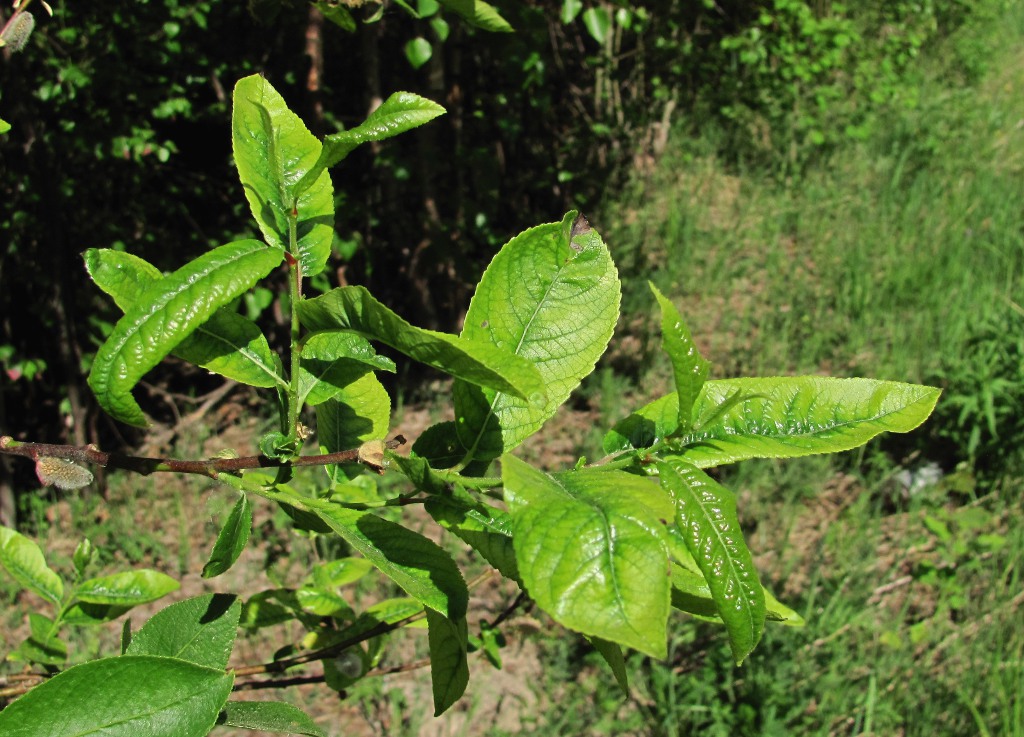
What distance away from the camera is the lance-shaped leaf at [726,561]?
1.72 ft

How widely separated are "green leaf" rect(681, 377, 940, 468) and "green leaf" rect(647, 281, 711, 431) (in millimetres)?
54

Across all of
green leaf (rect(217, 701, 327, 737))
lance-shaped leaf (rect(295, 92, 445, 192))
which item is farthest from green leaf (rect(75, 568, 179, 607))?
lance-shaped leaf (rect(295, 92, 445, 192))

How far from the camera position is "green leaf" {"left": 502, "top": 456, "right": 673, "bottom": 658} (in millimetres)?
423

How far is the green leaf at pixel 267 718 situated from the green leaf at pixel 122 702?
0.16 meters

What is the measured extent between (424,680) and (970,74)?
5.77 m

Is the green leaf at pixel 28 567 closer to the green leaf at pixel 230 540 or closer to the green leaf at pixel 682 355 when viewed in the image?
the green leaf at pixel 230 540

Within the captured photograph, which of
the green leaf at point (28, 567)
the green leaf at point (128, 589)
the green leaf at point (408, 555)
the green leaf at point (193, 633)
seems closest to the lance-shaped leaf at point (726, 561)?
the green leaf at point (408, 555)

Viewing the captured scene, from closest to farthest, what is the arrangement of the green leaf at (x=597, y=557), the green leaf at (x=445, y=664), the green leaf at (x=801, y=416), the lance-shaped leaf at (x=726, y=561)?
the green leaf at (x=597, y=557) < the lance-shaped leaf at (x=726, y=561) < the green leaf at (x=801, y=416) < the green leaf at (x=445, y=664)

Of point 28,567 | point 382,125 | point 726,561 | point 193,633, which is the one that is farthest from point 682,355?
point 28,567

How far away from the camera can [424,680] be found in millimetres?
2742

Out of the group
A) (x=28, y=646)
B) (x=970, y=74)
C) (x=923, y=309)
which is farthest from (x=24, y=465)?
(x=970, y=74)

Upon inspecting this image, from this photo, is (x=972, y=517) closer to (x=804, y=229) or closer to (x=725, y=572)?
(x=804, y=229)

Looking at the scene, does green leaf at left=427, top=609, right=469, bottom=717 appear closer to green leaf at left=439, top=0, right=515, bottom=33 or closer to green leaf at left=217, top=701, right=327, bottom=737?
green leaf at left=217, top=701, right=327, bottom=737

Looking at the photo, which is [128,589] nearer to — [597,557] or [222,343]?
[222,343]
